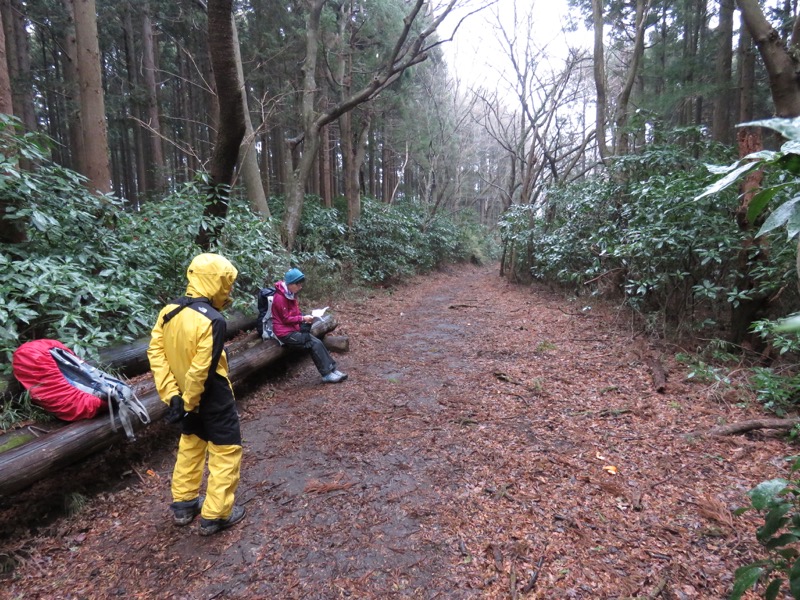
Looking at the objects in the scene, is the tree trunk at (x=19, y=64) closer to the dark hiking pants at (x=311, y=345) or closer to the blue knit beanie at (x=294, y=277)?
the blue knit beanie at (x=294, y=277)

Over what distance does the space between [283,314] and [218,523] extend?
2951 millimetres

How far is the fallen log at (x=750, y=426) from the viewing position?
11.6ft

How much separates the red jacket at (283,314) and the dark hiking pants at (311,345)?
0.08 m

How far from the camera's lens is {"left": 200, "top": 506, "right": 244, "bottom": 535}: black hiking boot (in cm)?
281

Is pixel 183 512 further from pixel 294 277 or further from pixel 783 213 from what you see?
pixel 783 213

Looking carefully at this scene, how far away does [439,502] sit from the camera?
3.01 m

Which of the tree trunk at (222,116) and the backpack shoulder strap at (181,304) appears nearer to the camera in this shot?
the backpack shoulder strap at (181,304)

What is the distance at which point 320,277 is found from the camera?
10.3 m

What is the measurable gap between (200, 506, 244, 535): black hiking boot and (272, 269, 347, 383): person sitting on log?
104 inches

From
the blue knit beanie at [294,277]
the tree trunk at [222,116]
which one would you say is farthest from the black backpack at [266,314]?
the tree trunk at [222,116]

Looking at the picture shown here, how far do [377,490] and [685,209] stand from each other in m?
4.99

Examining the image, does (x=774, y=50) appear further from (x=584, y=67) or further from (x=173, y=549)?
(x=584, y=67)

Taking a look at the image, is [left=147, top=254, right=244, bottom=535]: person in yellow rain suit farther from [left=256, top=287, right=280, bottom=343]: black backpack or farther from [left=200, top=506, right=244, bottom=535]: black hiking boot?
[left=256, top=287, right=280, bottom=343]: black backpack

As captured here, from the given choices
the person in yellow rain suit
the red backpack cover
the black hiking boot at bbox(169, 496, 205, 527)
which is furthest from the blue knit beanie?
the black hiking boot at bbox(169, 496, 205, 527)
